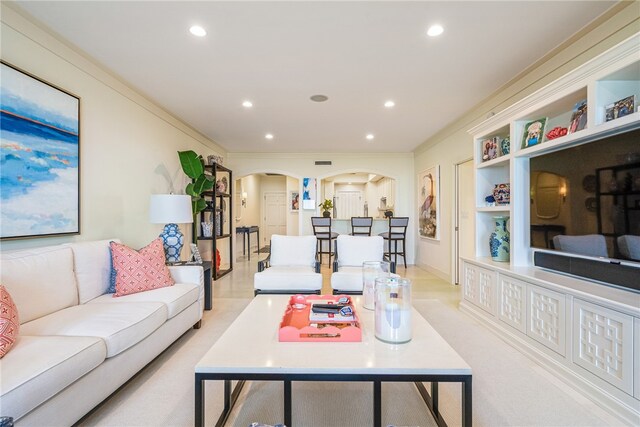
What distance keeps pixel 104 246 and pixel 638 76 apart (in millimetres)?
4134

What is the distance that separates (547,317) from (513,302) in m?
0.39

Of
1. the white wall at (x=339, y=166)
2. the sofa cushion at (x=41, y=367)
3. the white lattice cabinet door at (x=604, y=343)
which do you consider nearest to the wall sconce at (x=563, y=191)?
the white lattice cabinet door at (x=604, y=343)

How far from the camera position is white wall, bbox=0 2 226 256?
7.33 feet

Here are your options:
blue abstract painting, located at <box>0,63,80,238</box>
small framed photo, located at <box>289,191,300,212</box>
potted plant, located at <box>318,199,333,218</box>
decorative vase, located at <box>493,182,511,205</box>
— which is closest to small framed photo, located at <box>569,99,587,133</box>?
decorative vase, located at <box>493,182,511,205</box>

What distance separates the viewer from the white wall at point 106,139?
7.33ft

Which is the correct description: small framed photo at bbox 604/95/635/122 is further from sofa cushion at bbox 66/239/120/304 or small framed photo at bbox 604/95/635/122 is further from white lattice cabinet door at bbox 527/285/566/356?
sofa cushion at bbox 66/239/120/304

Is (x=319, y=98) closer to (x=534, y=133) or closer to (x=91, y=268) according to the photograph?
(x=534, y=133)

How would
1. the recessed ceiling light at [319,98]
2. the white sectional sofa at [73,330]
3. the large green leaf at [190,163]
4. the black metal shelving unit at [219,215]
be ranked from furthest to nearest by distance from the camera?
the black metal shelving unit at [219,215], the large green leaf at [190,163], the recessed ceiling light at [319,98], the white sectional sofa at [73,330]

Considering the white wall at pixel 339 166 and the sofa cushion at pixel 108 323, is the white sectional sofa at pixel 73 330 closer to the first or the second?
the sofa cushion at pixel 108 323

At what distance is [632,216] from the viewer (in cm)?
185

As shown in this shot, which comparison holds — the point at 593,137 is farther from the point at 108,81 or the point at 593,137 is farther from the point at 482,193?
the point at 108,81

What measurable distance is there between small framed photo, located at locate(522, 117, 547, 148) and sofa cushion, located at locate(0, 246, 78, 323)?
155 inches

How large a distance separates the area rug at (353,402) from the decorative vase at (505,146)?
1981 millimetres

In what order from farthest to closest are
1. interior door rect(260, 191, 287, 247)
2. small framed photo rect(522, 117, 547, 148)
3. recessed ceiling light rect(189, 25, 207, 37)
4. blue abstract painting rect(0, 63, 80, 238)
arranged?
interior door rect(260, 191, 287, 247)
small framed photo rect(522, 117, 547, 148)
recessed ceiling light rect(189, 25, 207, 37)
blue abstract painting rect(0, 63, 80, 238)
